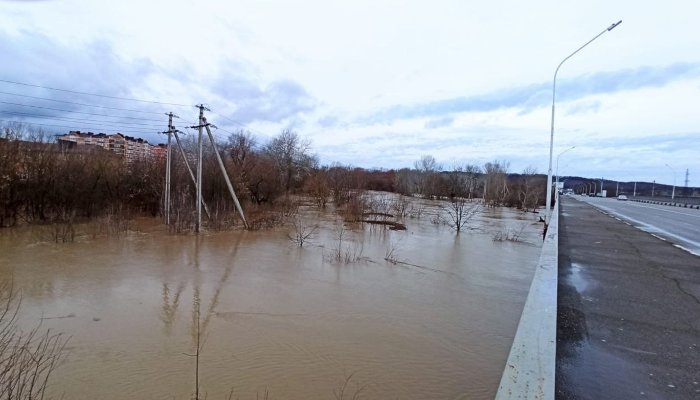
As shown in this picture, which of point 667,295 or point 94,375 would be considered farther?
point 667,295

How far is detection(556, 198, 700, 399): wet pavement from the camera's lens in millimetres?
4062

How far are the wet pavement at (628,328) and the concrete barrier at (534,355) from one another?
1.69 ft

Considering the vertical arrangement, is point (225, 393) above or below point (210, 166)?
Answer: below

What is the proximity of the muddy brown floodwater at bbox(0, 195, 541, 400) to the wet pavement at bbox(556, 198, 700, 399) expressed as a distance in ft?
3.61

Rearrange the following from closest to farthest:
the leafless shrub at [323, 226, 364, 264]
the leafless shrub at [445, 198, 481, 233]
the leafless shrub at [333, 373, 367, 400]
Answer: the leafless shrub at [333, 373, 367, 400] → the leafless shrub at [323, 226, 364, 264] → the leafless shrub at [445, 198, 481, 233]

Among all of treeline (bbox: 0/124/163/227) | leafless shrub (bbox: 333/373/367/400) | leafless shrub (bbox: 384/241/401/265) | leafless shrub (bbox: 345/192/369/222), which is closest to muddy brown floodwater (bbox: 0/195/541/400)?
leafless shrub (bbox: 333/373/367/400)

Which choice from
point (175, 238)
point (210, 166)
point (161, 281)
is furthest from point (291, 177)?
point (161, 281)

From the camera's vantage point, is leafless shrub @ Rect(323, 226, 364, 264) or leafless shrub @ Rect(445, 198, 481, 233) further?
leafless shrub @ Rect(445, 198, 481, 233)

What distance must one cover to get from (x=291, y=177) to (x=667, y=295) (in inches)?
1804

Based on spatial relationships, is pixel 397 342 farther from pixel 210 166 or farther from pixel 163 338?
pixel 210 166

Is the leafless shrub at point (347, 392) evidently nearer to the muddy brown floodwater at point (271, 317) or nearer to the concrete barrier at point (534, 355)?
the muddy brown floodwater at point (271, 317)

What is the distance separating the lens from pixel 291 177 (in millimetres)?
A: 51188

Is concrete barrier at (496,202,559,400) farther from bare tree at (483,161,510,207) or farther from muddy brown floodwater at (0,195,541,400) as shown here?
bare tree at (483,161,510,207)

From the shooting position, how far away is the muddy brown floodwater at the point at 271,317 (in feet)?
17.3
